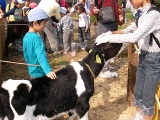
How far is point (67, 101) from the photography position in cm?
365

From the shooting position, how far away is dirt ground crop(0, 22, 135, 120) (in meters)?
4.63

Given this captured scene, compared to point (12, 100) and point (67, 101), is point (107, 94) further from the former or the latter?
point (12, 100)

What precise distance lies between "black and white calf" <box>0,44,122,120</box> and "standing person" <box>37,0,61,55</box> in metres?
3.99

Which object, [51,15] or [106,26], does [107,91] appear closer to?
[106,26]

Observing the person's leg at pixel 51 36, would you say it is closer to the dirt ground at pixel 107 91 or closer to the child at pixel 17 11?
the dirt ground at pixel 107 91

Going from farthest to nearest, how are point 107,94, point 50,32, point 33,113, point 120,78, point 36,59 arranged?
point 50,32 → point 120,78 → point 107,94 → point 36,59 → point 33,113

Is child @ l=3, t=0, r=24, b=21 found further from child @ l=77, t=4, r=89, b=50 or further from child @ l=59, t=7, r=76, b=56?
child @ l=77, t=4, r=89, b=50

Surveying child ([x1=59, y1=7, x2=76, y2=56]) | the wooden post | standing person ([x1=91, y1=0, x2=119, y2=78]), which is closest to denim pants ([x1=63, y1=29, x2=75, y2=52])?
child ([x1=59, y1=7, x2=76, y2=56])

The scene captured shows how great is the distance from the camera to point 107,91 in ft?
18.0

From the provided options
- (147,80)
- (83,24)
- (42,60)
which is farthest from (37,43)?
(83,24)

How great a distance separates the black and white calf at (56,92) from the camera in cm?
329

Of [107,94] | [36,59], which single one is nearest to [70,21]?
[107,94]

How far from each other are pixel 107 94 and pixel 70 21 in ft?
10.7

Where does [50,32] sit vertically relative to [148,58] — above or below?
below
